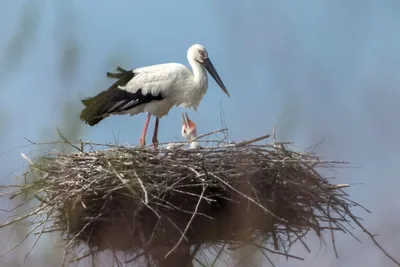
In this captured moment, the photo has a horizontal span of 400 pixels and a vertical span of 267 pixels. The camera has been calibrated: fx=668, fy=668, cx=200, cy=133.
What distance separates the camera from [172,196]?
325 cm

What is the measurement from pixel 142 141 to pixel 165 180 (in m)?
2.23

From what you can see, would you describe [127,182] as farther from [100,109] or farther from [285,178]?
[100,109]

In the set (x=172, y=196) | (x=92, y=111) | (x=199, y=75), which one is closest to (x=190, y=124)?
(x=199, y=75)

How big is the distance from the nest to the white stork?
2.01 meters

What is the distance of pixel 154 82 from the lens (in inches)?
218

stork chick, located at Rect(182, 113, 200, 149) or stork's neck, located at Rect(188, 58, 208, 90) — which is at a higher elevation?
stork's neck, located at Rect(188, 58, 208, 90)

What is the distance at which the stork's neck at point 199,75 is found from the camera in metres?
5.54

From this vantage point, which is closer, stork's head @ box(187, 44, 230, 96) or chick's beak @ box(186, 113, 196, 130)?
chick's beak @ box(186, 113, 196, 130)

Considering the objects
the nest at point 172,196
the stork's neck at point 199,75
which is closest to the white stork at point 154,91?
the stork's neck at point 199,75

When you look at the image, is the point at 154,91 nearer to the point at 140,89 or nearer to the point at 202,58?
the point at 140,89

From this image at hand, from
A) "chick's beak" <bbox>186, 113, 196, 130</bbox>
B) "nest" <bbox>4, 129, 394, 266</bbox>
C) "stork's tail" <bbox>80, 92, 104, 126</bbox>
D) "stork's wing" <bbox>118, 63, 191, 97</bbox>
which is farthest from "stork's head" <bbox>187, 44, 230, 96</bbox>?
"nest" <bbox>4, 129, 394, 266</bbox>

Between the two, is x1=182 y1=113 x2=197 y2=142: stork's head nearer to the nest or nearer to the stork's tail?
the stork's tail

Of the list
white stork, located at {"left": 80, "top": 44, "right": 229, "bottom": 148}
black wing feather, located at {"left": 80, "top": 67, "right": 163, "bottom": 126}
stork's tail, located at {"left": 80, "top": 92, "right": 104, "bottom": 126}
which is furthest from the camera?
white stork, located at {"left": 80, "top": 44, "right": 229, "bottom": 148}

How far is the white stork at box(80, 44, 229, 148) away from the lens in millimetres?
5488
